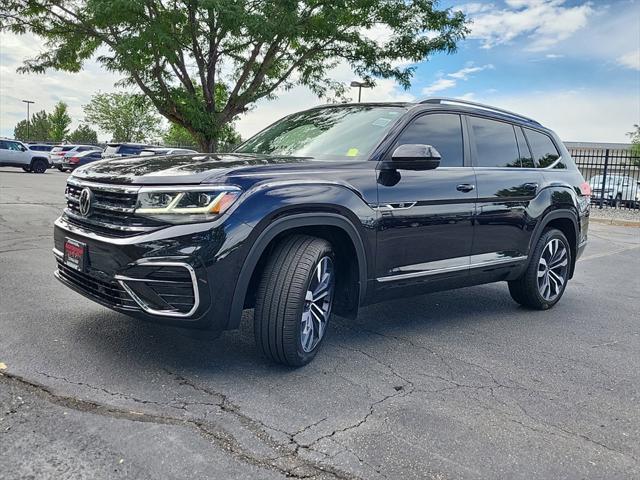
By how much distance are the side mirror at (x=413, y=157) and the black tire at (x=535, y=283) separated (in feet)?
6.29

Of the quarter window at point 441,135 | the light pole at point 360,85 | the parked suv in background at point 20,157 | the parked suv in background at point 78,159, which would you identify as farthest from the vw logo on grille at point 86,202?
the parked suv in background at point 78,159

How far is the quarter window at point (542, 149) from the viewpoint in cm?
536

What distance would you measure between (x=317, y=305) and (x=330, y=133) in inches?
56.0

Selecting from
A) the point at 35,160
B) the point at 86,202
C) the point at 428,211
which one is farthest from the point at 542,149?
the point at 35,160

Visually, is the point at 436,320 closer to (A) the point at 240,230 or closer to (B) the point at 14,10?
(A) the point at 240,230

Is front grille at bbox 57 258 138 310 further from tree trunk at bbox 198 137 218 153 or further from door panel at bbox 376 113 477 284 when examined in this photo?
tree trunk at bbox 198 137 218 153

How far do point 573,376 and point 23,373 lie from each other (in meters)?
3.36

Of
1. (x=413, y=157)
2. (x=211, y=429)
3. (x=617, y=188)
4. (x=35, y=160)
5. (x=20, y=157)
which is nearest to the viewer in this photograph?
(x=211, y=429)

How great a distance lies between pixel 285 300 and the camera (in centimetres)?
324

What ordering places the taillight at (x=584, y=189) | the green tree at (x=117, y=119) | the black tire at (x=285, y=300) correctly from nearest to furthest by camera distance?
the black tire at (x=285, y=300)
the taillight at (x=584, y=189)
the green tree at (x=117, y=119)

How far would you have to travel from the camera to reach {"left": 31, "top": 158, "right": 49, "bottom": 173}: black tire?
26.6 meters

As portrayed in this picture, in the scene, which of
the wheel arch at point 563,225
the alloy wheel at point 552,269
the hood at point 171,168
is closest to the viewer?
the hood at point 171,168

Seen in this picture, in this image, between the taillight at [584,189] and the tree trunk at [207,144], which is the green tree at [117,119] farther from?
the taillight at [584,189]

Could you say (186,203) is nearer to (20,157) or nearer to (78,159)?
(20,157)
